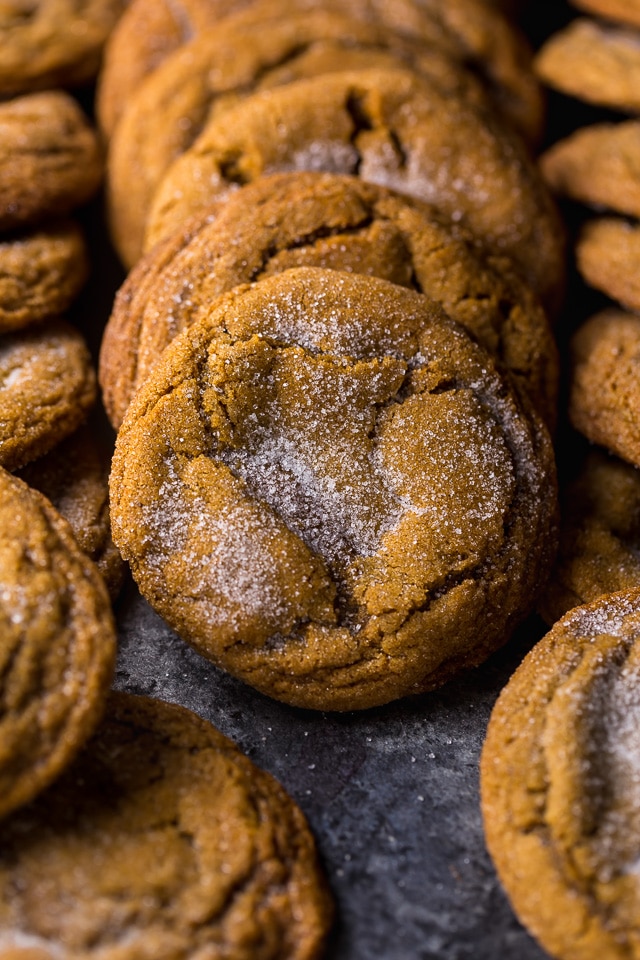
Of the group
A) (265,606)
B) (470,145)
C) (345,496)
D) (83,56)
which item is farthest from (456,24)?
(265,606)

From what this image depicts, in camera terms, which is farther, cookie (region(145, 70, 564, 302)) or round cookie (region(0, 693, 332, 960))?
cookie (region(145, 70, 564, 302))

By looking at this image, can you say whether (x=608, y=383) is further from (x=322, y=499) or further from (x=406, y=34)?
(x=406, y=34)

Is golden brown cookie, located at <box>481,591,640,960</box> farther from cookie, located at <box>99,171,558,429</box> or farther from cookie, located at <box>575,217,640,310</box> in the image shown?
cookie, located at <box>575,217,640,310</box>

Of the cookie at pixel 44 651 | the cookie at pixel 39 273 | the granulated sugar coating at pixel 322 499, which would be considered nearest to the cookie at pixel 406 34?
the cookie at pixel 39 273

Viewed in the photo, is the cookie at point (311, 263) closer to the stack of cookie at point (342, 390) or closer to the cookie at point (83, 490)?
the stack of cookie at point (342, 390)

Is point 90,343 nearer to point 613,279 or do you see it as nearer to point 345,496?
point 345,496

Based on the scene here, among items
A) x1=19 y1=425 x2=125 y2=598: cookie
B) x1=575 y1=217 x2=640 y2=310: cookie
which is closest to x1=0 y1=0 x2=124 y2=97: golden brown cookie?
x1=19 y1=425 x2=125 y2=598: cookie

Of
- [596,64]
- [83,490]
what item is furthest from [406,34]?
[83,490]

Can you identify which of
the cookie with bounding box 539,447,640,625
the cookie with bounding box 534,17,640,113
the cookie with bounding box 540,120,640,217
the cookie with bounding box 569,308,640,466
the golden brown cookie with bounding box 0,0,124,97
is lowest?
the cookie with bounding box 539,447,640,625
